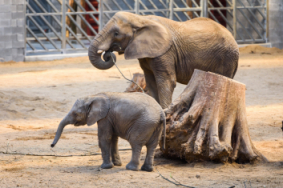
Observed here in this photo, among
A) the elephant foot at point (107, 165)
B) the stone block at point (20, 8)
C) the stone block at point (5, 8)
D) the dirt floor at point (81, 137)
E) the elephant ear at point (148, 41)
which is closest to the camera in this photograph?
the dirt floor at point (81, 137)

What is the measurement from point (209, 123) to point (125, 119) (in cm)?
109

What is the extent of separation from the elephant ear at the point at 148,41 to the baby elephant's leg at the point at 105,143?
207 centimetres

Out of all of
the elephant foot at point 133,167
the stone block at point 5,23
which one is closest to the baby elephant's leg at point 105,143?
the elephant foot at point 133,167

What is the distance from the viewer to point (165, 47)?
270 inches

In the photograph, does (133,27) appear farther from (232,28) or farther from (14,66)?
(232,28)

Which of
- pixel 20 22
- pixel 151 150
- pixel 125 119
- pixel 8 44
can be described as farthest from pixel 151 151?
pixel 20 22

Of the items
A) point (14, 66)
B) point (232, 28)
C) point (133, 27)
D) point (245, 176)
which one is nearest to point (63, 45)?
point (14, 66)

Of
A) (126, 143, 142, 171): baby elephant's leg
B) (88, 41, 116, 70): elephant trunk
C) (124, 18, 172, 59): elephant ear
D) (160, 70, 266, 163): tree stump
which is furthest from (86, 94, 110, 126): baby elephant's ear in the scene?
(124, 18, 172, 59): elephant ear

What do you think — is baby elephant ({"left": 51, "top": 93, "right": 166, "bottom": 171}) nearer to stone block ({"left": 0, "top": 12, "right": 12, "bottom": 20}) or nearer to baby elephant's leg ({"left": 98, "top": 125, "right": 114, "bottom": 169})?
baby elephant's leg ({"left": 98, "top": 125, "right": 114, "bottom": 169})

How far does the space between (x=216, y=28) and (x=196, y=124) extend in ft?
8.02

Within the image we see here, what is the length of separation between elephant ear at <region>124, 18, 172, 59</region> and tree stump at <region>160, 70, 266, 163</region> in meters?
1.43

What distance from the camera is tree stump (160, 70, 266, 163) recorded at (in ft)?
16.8

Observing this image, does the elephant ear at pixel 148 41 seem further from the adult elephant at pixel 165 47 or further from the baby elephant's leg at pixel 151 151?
the baby elephant's leg at pixel 151 151

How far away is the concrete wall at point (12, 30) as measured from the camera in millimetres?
15391
